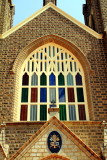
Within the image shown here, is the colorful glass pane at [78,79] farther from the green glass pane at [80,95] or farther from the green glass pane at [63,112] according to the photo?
the green glass pane at [63,112]

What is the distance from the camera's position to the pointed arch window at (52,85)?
12.4 metres

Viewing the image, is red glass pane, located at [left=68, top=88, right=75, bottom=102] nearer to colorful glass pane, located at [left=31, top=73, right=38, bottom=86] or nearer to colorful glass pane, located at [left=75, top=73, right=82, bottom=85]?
colorful glass pane, located at [left=75, top=73, right=82, bottom=85]

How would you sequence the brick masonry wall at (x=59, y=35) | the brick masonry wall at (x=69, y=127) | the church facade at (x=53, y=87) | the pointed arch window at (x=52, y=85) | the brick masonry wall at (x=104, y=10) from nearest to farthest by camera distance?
1. the church facade at (x=53, y=87)
2. the brick masonry wall at (x=69, y=127)
3. the brick masonry wall at (x=59, y=35)
4. the pointed arch window at (x=52, y=85)
5. the brick masonry wall at (x=104, y=10)

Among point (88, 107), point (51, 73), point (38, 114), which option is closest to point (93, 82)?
point (88, 107)

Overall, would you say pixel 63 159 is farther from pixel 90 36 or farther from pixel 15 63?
pixel 90 36

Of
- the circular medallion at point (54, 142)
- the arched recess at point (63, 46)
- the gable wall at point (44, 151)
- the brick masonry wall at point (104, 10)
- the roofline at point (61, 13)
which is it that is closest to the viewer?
the gable wall at point (44, 151)

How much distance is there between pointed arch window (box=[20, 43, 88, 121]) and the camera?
12.4 m

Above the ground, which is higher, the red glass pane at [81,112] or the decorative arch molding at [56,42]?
the decorative arch molding at [56,42]

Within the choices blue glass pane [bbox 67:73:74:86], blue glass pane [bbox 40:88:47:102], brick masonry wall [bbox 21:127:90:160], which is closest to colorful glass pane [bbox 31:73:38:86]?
blue glass pane [bbox 40:88:47:102]

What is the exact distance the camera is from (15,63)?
13.4 metres

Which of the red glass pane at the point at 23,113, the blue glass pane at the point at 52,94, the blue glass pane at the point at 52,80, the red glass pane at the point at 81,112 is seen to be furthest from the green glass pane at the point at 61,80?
the red glass pane at the point at 23,113

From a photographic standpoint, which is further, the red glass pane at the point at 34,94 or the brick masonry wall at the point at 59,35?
the red glass pane at the point at 34,94

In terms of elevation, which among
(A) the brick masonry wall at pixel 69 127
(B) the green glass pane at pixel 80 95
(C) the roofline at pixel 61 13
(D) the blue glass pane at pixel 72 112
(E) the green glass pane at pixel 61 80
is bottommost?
(A) the brick masonry wall at pixel 69 127

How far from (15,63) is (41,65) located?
1.36m
